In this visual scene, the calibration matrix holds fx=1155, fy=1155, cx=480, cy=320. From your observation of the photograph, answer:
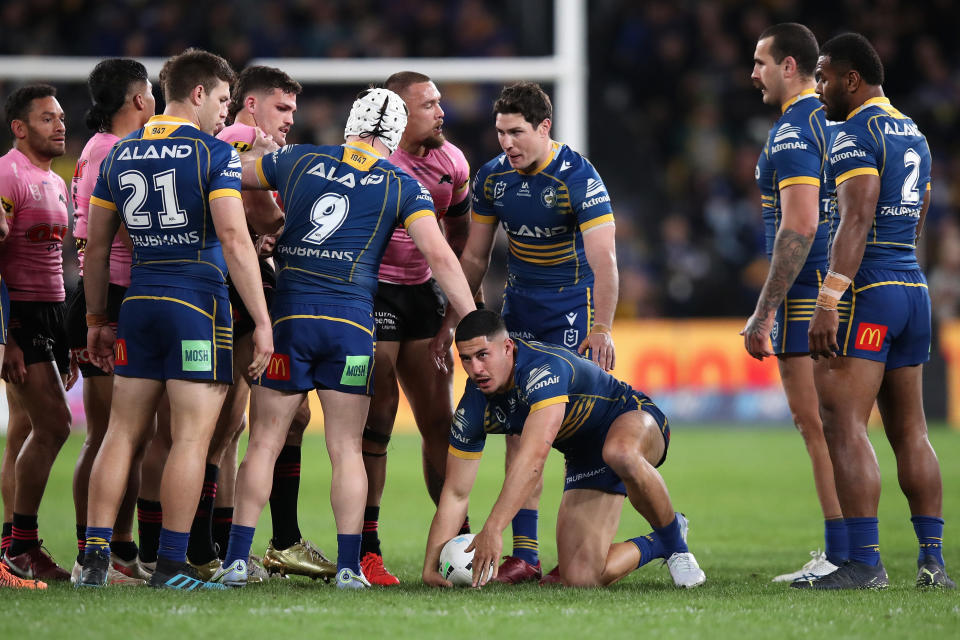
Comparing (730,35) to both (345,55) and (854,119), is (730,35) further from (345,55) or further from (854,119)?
(854,119)

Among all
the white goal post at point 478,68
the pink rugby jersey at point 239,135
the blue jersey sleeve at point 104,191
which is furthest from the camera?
the white goal post at point 478,68

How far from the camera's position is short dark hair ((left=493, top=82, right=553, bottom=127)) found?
7004 mm

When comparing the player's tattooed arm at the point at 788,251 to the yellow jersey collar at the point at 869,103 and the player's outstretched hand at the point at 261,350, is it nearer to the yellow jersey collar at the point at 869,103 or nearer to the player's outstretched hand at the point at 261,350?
the yellow jersey collar at the point at 869,103

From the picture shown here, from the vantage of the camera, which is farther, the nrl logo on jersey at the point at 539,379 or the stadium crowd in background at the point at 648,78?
the stadium crowd in background at the point at 648,78

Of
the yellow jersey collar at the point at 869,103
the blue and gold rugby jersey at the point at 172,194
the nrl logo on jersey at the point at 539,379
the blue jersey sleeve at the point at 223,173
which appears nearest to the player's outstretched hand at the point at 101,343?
the blue and gold rugby jersey at the point at 172,194

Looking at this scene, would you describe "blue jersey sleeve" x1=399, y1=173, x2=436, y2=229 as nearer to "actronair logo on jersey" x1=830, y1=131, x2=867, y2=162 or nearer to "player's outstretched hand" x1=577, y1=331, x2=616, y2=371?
"player's outstretched hand" x1=577, y1=331, x2=616, y2=371

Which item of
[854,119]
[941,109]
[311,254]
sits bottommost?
[311,254]

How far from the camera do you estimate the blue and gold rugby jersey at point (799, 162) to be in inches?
259

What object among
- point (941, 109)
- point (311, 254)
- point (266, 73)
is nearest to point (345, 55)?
point (941, 109)

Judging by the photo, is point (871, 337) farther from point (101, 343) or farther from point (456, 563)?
point (101, 343)

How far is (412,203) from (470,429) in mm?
1254

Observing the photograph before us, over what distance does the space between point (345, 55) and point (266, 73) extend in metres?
13.5

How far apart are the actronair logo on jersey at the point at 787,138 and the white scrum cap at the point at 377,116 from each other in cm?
218

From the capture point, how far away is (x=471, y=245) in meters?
7.57
